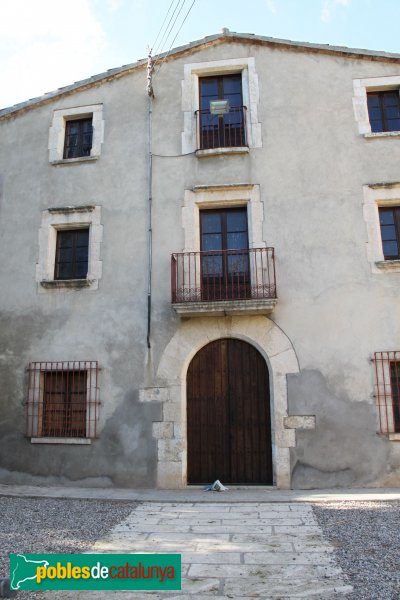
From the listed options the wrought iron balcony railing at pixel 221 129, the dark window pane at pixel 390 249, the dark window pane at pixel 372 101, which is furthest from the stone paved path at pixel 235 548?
the dark window pane at pixel 372 101

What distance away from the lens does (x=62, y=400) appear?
871 centimetres

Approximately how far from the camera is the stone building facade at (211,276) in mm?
8047

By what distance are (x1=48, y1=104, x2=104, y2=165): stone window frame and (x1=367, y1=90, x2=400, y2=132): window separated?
5.19 meters

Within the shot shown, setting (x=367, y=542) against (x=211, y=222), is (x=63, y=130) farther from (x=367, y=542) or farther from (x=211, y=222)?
(x=367, y=542)

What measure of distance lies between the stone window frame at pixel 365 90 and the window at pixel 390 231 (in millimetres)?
1470

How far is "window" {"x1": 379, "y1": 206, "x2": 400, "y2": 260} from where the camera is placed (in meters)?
8.53

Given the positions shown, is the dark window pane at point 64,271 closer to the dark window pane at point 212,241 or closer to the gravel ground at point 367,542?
the dark window pane at point 212,241

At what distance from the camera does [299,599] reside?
3441 mm

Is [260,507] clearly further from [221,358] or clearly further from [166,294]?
[166,294]

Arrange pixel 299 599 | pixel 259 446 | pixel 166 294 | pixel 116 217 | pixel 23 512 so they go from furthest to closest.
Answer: pixel 116 217, pixel 166 294, pixel 259 446, pixel 23 512, pixel 299 599

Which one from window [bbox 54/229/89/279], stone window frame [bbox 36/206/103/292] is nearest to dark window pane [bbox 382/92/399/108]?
stone window frame [bbox 36/206/103/292]

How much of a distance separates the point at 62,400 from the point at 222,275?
357 cm

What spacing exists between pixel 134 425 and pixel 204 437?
119 cm

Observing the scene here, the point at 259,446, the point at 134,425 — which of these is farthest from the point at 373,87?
the point at 134,425
